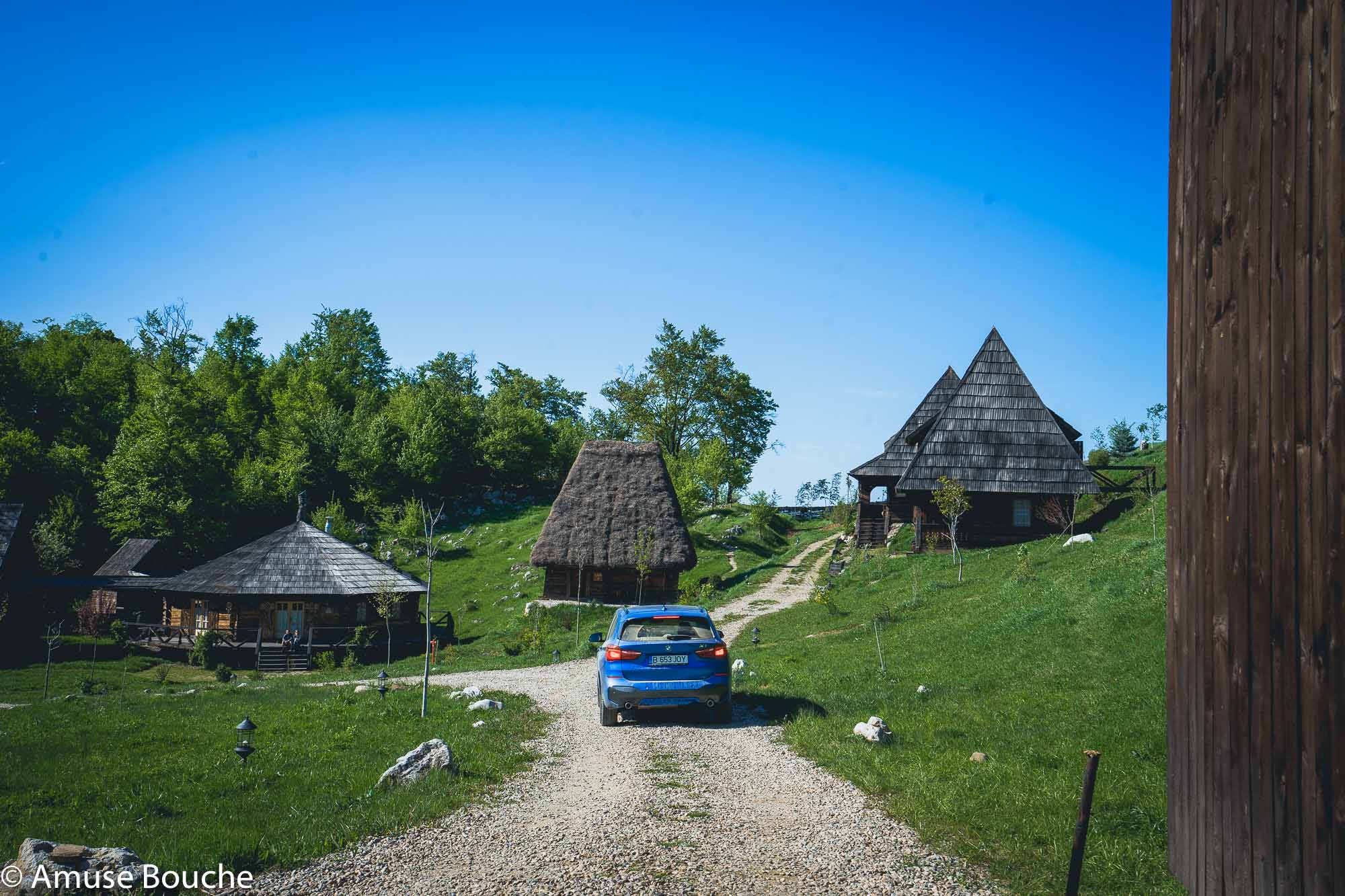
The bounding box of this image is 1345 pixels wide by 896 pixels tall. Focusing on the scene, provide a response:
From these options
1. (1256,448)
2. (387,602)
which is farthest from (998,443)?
(1256,448)

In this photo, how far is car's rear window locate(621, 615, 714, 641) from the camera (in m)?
12.0

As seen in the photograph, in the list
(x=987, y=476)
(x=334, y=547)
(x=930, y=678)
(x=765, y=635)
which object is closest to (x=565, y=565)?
(x=334, y=547)

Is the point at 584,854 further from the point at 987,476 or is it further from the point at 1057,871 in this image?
the point at 987,476

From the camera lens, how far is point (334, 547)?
115 ft

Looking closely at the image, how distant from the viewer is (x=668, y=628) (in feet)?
40.3

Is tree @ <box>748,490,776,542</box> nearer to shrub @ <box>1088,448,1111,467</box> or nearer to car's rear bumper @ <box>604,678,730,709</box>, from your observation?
shrub @ <box>1088,448,1111,467</box>

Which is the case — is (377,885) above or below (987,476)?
below

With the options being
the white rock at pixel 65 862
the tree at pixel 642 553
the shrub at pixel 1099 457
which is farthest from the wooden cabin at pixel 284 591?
the shrub at pixel 1099 457

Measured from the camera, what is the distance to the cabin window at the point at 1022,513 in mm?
34500

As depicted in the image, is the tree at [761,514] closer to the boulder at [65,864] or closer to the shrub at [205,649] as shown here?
the shrub at [205,649]

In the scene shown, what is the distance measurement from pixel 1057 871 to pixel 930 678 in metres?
8.47

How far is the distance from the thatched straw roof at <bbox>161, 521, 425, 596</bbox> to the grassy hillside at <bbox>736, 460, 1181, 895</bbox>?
18.4 m

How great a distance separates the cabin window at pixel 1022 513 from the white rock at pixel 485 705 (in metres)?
26.8

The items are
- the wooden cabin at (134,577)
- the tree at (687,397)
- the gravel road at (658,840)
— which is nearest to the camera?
the gravel road at (658,840)
